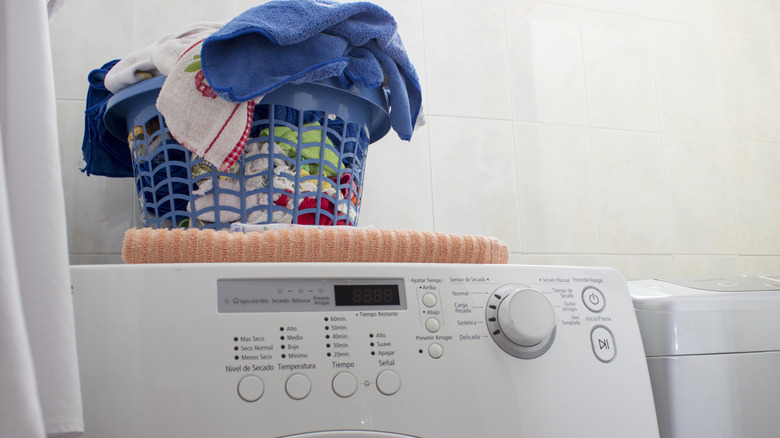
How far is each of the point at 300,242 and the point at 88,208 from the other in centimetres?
62

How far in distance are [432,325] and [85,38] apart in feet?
2.85

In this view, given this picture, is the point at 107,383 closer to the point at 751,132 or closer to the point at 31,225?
the point at 31,225

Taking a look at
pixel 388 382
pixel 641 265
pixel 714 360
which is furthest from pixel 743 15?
pixel 388 382

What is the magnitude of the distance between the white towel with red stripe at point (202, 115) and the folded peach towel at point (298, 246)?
16 cm

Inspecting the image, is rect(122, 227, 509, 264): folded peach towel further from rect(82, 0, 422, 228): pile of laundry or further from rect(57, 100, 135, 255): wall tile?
rect(57, 100, 135, 255): wall tile

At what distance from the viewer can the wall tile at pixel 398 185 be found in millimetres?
1144

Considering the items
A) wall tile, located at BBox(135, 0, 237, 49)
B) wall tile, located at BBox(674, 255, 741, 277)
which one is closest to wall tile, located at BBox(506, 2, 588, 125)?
wall tile, located at BBox(674, 255, 741, 277)

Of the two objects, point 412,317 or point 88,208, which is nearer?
point 412,317

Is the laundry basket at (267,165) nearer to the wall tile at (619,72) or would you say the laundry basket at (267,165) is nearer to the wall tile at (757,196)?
the wall tile at (619,72)

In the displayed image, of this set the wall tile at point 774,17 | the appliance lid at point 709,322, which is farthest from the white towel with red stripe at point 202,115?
the wall tile at point 774,17

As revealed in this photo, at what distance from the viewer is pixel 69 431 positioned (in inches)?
13.3

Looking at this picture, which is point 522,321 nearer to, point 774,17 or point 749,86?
point 749,86

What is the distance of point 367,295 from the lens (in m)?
0.53

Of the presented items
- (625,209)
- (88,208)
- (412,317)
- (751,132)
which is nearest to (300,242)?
(412,317)
